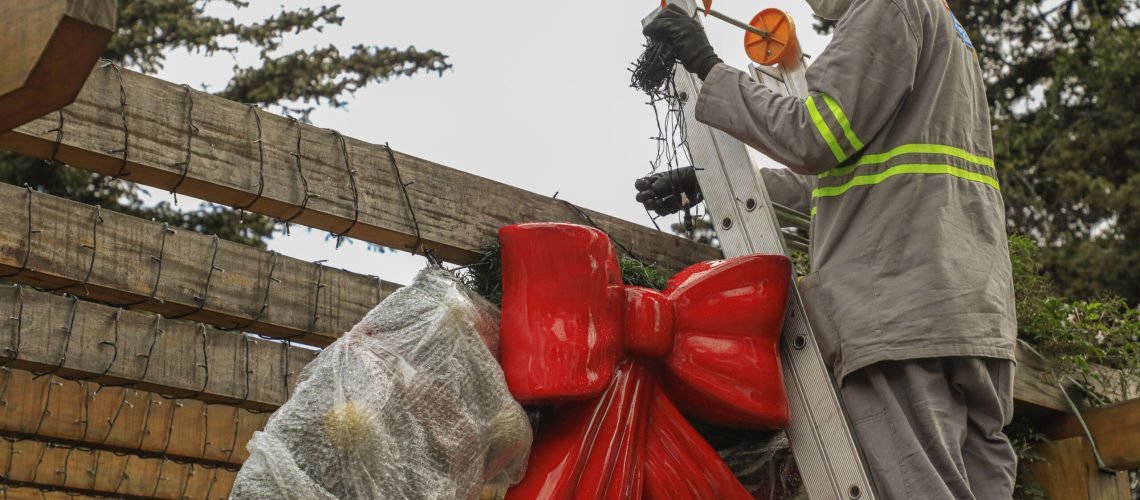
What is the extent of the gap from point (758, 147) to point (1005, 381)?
79cm

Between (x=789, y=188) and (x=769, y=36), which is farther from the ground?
(x=769, y=36)

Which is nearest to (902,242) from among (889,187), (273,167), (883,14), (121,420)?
(889,187)

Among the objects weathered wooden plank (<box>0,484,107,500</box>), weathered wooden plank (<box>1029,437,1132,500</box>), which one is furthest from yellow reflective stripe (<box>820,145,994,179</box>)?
weathered wooden plank (<box>0,484,107,500</box>)

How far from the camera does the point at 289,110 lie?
1319cm

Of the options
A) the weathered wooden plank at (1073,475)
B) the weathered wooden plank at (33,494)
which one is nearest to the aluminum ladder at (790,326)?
the weathered wooden plank at (1073,475)

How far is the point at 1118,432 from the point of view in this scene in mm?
4688

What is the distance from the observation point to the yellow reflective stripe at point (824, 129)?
3.12 meters

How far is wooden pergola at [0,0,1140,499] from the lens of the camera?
326 cm

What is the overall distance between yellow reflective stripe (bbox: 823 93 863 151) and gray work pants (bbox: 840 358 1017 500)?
1.66ft

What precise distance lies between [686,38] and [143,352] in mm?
1739

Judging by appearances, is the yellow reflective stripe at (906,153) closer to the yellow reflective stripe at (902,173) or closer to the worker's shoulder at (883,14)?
the yellow reflective stripe at (902,173)

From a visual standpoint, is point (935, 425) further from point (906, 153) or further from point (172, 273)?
point (172, 273)

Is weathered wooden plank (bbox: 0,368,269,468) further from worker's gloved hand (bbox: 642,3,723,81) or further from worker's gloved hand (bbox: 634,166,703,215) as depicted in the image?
worker's gloved hand (bbox: 642,3,723,81)

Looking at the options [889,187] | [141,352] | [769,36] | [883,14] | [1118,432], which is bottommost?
[1118,432]
